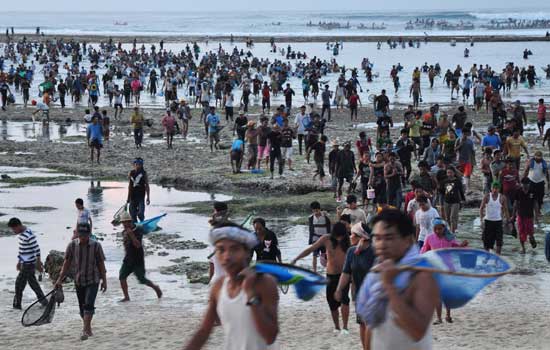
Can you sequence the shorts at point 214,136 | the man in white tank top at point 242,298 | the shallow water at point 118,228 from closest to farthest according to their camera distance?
the man in white tank top at point 242,298 < the shallow water at point 118,228 < the shorts at point 214,136

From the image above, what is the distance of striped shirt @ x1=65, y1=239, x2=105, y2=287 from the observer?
11617 mm

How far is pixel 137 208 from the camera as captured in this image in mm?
18875

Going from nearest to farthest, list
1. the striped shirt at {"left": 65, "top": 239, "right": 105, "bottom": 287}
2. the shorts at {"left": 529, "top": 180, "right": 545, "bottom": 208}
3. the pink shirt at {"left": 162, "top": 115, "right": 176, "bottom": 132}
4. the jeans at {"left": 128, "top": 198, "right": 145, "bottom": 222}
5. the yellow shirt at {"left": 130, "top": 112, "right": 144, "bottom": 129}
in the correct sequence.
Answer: the striped shirt at {"left": 65, "top": 239, "right": 105, "bottom": 287} < the shorts at {"left": 529, "top": 180, "right": 545, "bottom": 208} < the jeans at {"left": 128, "top": 198, "right": 145, "bottom": 222} < the yellow shirt at {"left": 130, "top": 112, "right": 144, "bottom": 129} < the pink shirt at {"left": 162, "top": 115, "right": 176, "bottom": 132}

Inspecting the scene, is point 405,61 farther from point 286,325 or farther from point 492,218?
point 286,325

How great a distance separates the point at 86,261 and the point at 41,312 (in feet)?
3.25

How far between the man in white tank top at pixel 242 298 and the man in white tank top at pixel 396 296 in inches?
18.7

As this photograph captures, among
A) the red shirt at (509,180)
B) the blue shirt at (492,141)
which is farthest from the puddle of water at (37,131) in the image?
the red shirt at (509,180)

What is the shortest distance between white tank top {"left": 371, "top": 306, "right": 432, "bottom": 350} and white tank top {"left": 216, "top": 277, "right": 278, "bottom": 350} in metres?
0.58

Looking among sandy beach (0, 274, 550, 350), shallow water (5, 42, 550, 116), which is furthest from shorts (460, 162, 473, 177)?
shallow water (5, 42, 550, 116)

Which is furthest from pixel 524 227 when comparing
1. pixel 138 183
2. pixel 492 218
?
pixel 138 183

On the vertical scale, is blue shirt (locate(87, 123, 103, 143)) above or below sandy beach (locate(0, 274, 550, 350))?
above

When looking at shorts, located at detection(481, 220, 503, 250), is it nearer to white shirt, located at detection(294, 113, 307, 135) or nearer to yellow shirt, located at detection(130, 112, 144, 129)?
white shirt, located at detection(294, 113, 307, 135)

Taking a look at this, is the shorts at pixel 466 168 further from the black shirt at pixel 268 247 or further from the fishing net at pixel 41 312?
the fishing net at pixel 41 312

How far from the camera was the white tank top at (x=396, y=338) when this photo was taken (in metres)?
5.46
